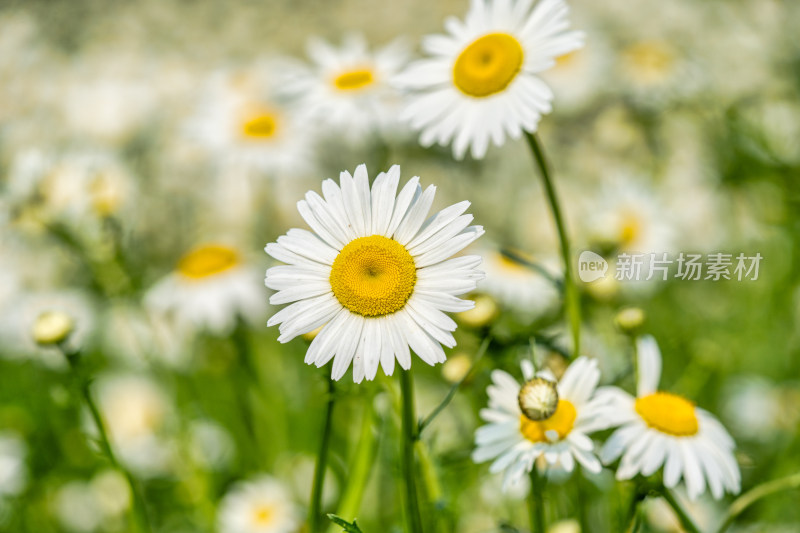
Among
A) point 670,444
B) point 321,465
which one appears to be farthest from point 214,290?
point 670,444

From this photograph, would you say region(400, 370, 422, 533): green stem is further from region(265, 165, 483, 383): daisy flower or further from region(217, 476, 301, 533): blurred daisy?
region(217, 476, 301, 533): blurred daisy

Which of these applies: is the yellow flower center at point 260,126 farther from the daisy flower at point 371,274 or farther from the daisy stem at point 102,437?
the daisy flower at point 371,274

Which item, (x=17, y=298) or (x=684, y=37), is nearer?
(x=17, y=298)

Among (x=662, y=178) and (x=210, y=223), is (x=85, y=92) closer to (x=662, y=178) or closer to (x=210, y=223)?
(x=210, y=223)

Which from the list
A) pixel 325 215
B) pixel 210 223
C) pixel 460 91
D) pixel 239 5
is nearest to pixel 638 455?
pixel 325 215

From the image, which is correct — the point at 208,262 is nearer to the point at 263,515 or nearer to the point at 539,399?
the point at 263,515

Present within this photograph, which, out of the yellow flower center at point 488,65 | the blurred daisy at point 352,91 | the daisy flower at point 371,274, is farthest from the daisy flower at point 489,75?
the blurred daisy at point 352,91
